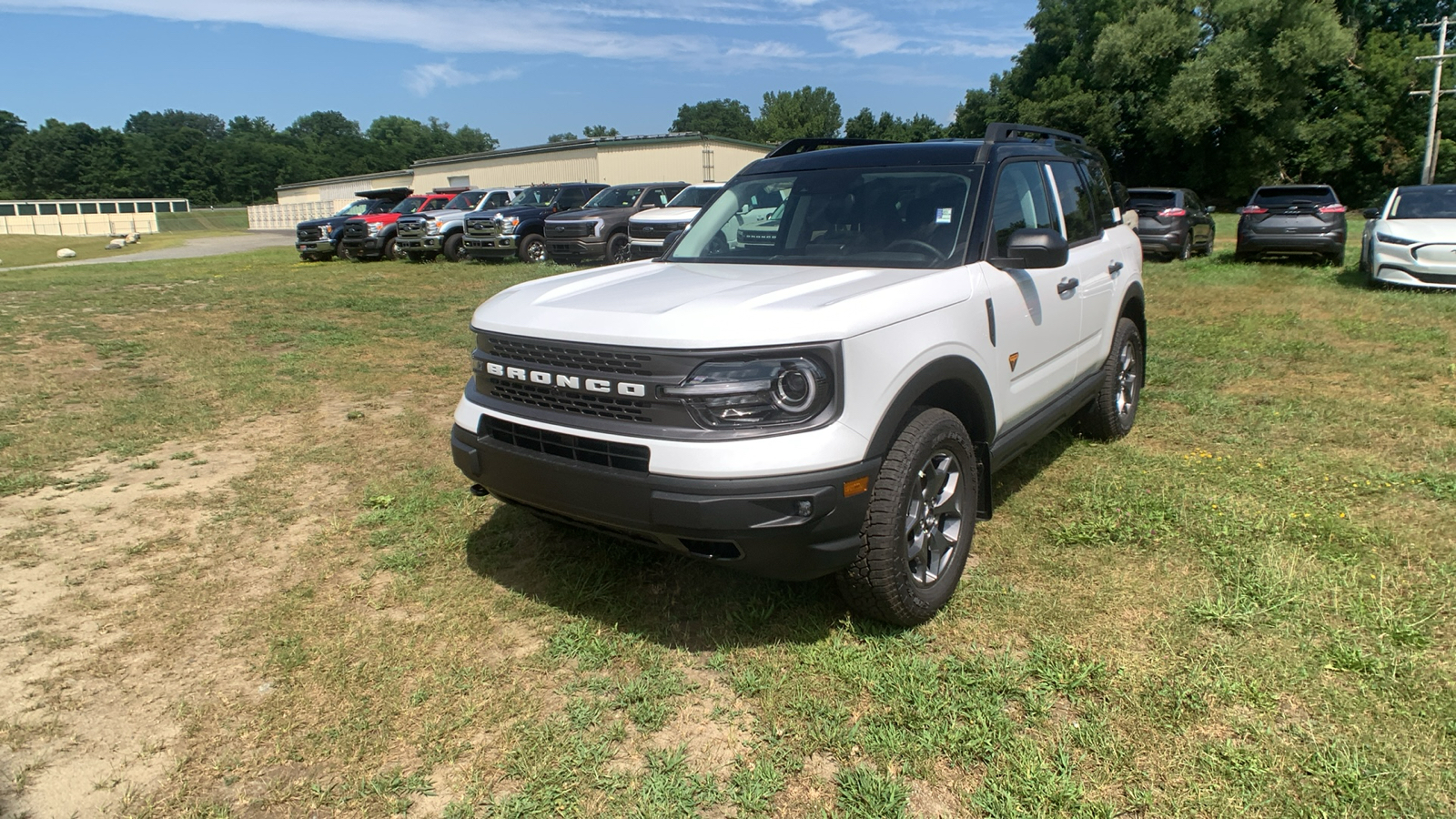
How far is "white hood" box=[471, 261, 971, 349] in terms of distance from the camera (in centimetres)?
276

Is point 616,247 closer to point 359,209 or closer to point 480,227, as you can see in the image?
point 480,227

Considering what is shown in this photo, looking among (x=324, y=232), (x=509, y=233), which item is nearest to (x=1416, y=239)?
(x=509, y=233)

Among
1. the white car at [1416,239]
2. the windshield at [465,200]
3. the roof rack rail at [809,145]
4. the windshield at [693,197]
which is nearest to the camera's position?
the roof rack rail at [809,145]

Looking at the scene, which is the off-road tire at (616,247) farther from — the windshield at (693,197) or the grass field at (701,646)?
the grass field at (701,646)

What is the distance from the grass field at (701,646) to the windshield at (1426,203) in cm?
839

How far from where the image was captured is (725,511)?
2656 millimetres

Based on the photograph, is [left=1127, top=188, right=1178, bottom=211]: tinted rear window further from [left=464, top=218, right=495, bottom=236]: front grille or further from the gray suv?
[left=464, top=218, right=495, bottom=236]: front grille

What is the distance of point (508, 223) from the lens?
17.9m

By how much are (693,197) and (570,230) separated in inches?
103

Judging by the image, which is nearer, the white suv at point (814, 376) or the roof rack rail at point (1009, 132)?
the white suv at point (814, 376)

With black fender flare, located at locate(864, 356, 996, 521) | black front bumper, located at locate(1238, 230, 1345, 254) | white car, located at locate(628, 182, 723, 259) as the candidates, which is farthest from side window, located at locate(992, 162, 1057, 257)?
black front bumper, located at locate(1238, 230, 1345, 254)

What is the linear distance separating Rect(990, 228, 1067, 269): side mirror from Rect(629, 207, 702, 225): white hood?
11729 millimetres

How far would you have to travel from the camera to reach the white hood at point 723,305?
276 cm

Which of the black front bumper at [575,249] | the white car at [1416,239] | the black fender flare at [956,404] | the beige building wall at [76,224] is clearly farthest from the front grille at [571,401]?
the beige building wall at [76,224]
